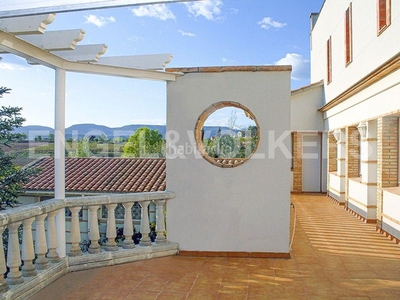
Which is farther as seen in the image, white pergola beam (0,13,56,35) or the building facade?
the building facade

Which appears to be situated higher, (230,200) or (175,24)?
(175,24)

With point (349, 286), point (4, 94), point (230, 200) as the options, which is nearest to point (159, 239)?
point (230, 200)

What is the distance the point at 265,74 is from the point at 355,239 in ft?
11.2

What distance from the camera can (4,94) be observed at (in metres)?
6.80

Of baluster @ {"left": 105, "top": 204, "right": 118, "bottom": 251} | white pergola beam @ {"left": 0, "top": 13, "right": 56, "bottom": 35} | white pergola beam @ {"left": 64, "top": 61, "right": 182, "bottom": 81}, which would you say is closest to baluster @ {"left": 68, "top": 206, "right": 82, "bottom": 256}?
baluster @ {"left": 105, "top": 204, "right": 118, "bottom": 251}

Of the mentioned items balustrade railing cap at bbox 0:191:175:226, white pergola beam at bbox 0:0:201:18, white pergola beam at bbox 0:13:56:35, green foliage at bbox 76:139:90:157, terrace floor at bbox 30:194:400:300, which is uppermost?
white pergola beam at bbox 0:0:201:18

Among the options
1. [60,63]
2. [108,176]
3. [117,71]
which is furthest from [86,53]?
[108,176]

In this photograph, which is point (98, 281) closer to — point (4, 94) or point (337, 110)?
point (4, 94)

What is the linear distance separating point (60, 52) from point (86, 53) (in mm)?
273

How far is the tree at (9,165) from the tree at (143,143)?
14126 mm

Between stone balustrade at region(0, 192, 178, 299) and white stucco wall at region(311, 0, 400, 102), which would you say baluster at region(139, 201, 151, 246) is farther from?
white stucco wall at region(311, 0, 400, 102)

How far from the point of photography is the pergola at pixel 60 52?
2.79 m

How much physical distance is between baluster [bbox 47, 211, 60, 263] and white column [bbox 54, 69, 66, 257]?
95mm

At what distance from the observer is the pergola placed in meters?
2.79
